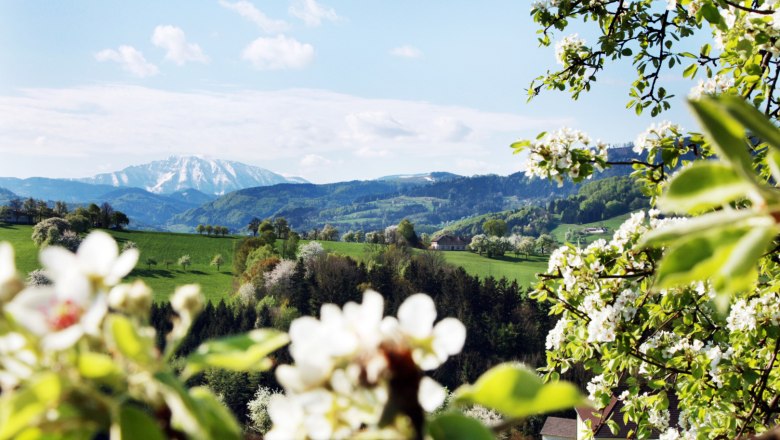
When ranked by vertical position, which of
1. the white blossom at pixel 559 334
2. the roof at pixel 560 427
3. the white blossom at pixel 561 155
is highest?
the white blossom at pixel 561 155

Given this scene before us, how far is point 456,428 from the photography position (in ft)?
1.83

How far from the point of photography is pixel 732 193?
51cm

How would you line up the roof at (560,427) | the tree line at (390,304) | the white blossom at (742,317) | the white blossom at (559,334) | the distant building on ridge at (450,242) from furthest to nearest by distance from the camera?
1. the distant building on ridge at (450,242)
2. the tree line at (390,304)
3. the roof at (560,427)
4. the white blossom at (559,334)
5. the white blossom at (742,317)

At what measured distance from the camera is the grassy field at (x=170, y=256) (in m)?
58.3

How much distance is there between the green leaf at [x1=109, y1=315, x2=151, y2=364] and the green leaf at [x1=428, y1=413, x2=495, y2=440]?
278mm

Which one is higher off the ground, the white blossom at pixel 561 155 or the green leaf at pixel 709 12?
the green leaf at pixel 709 12

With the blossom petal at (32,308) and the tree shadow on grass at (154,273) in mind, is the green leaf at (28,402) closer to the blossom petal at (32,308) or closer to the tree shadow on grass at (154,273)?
the blossom petal at (32,308)

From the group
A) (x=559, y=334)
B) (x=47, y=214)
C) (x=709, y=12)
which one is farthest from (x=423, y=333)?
(x=47, y=214)

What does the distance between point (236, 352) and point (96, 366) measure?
4.8 inches

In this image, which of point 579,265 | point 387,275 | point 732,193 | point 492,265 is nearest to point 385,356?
point 732,193

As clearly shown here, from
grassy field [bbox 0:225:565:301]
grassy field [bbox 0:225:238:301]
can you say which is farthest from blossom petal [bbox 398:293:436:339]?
grassy field [bbox 0:225:238:301]

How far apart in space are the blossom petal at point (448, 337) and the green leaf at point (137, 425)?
10.7 inches

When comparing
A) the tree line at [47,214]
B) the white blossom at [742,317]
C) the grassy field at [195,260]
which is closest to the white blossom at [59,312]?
the white blossom at [742,317]

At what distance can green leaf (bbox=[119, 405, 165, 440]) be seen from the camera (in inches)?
20.0
